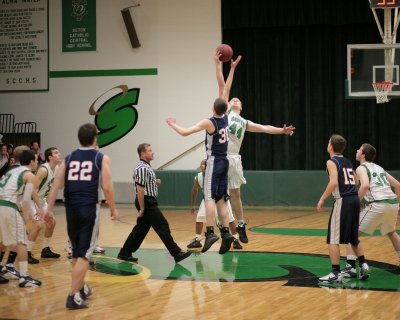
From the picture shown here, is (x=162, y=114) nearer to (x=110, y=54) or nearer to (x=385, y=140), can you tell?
(x=110, y=54)

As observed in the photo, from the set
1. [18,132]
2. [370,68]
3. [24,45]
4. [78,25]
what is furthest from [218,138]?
[24,45]

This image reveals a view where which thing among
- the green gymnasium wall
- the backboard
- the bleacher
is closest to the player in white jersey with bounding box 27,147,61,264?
the backboard

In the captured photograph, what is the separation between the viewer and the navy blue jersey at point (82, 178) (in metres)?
7.32

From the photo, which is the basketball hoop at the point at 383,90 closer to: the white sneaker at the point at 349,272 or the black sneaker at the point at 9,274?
the white sneaker at the point at 349,272

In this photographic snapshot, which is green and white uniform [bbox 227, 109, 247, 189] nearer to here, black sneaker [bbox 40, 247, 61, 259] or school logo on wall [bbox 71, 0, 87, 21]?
black sneaker [bbox 40, 247, 61, 259]

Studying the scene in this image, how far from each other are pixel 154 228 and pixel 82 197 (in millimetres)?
2807

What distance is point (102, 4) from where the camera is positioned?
2109 cm

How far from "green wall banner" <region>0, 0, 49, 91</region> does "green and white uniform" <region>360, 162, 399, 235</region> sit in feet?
47.4

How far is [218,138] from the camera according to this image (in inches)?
380

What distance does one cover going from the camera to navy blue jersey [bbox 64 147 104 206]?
7.32 meters

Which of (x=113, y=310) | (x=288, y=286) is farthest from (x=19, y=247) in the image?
(x=288, y=286)

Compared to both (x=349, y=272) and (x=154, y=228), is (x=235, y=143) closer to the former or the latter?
(x=154, y=228)

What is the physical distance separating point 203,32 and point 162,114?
8.47ft

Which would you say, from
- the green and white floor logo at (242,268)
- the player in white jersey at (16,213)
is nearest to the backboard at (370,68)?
the green and white floor logo at (242,268)
